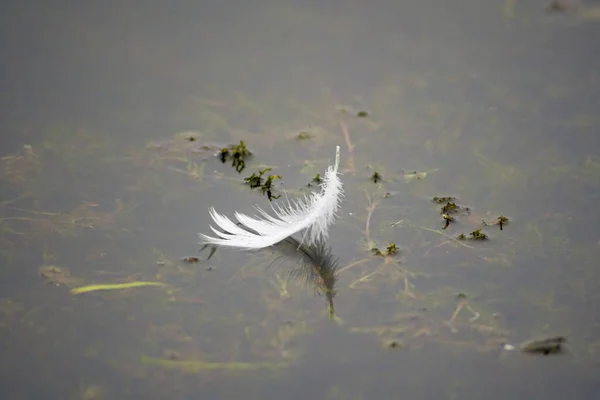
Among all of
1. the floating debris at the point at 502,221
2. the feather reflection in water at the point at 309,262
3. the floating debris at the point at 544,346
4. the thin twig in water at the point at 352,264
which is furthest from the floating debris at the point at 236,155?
the floating debris at the point at 544,346

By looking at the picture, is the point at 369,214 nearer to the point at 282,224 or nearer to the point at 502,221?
the point at 282,224

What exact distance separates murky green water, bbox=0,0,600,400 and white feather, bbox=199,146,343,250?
70 mm

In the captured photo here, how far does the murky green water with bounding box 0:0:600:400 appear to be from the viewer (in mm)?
3100

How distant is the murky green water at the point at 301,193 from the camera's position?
10.2 feet

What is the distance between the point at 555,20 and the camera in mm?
4582

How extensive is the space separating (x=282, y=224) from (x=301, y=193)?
0.27m

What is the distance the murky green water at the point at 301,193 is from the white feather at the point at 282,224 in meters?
0.07

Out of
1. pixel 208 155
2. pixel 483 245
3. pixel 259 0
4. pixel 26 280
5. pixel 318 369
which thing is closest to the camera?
pixel 318 369

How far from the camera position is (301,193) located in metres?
3.70

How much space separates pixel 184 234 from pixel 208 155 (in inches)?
20.6

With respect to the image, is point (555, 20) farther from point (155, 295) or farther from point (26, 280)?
point (26, 280)

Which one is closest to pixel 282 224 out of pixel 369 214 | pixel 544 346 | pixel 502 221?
pixel 369 214

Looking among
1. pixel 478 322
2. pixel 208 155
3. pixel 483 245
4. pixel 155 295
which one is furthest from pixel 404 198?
pixel 155 295

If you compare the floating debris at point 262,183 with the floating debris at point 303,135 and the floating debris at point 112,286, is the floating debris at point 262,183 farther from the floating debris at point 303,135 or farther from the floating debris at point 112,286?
the floating debris at point 112,286
